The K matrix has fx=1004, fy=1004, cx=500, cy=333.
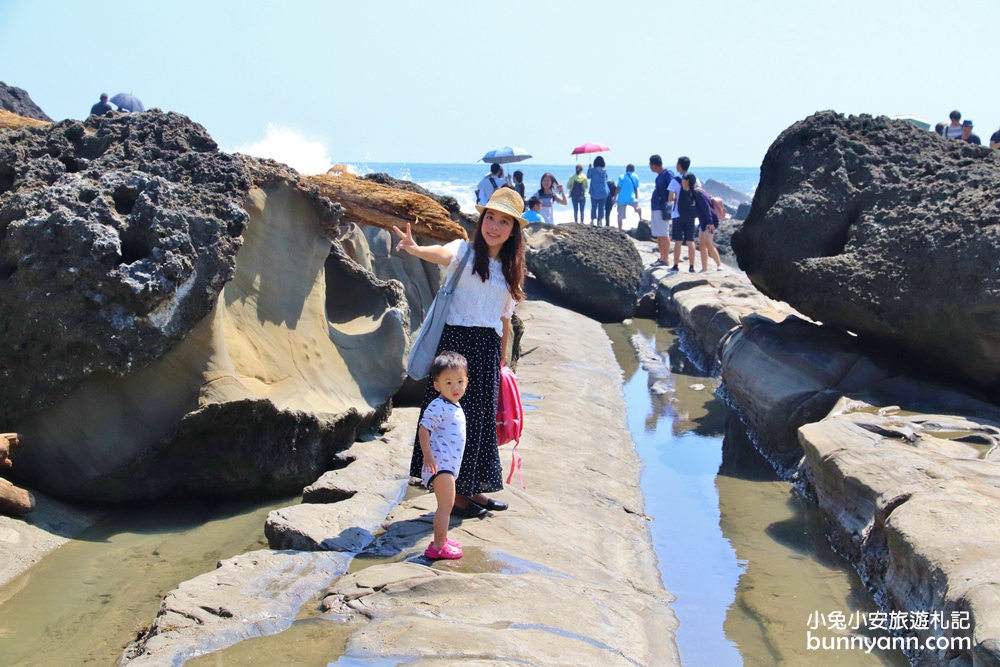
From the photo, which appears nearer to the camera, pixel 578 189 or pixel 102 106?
pixel 102 106

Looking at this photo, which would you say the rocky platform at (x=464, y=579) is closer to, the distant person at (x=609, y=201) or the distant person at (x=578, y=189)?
the distant person at (x=578, y=189)

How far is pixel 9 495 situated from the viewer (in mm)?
4418

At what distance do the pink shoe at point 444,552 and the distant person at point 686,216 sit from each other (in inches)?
412

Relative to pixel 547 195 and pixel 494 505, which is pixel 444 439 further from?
pixel 547 195

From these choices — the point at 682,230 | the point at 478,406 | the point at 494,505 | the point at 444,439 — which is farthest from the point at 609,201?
the point at 444,439

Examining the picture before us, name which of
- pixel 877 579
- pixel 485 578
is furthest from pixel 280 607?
pixel 877 579

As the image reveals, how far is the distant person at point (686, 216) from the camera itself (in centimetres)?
1408

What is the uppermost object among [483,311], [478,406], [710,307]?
[483,311]

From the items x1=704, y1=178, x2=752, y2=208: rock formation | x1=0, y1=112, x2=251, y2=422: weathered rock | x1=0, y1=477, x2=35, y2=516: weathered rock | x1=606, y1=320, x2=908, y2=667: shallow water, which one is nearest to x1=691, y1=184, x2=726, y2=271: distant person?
x1=606, y1=320, x2=908, y2=667: shallow water

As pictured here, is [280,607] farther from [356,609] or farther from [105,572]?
[105,572]

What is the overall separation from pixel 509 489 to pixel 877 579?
184 centimetres

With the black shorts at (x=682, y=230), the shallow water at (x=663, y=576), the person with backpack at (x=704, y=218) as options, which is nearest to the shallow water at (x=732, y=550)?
the shallow water at (x=663, y=576)

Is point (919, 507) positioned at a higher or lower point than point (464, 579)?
higher

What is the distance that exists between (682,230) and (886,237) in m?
7.40
